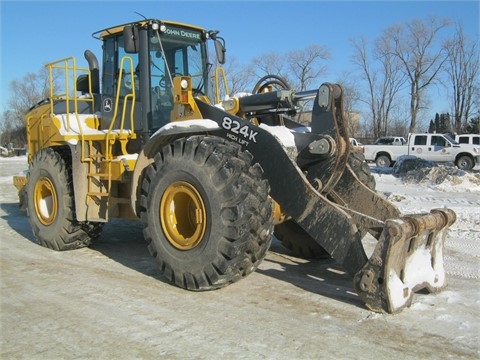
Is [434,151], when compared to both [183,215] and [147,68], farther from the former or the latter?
[183,215]

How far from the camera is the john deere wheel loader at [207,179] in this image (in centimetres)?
457

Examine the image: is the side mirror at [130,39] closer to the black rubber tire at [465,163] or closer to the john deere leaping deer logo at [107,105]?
the john deere leaping deer logo at [107,105]

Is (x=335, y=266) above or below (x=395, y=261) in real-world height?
below

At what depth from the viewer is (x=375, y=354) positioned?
3492 mm

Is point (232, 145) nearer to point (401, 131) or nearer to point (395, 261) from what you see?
point (395, 261)

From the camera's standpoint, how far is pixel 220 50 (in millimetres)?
7156

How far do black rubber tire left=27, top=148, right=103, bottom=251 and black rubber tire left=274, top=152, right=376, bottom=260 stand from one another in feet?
8.58

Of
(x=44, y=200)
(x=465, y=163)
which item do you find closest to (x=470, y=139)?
(x=465, y=163)

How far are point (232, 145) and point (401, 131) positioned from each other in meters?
54.0

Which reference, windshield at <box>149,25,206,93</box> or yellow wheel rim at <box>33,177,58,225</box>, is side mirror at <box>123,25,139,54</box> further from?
yellow wheel rim at <box>33,177,58,225</box>

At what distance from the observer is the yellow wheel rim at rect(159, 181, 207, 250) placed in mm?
4896

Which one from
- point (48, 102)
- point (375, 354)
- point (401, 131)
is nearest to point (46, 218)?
point (48, 102)

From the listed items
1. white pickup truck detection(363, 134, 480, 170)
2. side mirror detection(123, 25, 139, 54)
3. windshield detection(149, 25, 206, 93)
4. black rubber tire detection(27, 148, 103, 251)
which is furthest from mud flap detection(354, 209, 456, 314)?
white pickup truck detection(363, 134, 480, 170)

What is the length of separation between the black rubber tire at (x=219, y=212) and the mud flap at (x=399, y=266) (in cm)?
100
